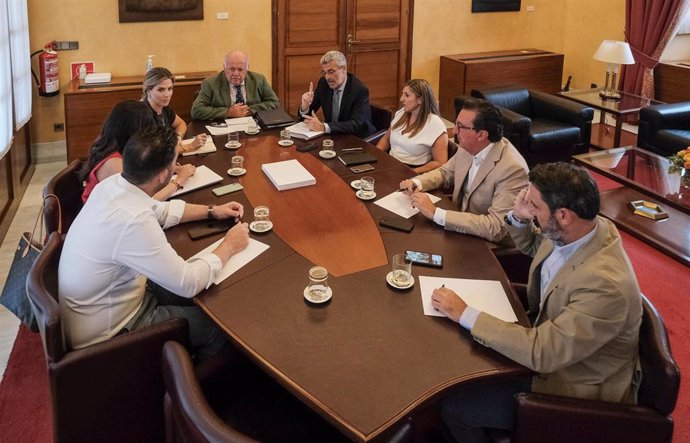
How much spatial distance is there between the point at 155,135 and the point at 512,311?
1275mm

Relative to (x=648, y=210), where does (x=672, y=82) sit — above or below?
above

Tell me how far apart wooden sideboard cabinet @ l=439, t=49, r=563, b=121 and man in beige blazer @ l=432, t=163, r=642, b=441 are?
4.86m

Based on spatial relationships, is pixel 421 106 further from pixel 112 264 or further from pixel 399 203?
pixel 112 264

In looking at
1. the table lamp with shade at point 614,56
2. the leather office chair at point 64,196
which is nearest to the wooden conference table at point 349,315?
the leather office chair at point 64,196

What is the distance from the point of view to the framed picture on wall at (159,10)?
5133mm

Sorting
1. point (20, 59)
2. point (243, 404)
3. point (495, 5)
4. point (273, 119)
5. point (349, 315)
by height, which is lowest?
point (243, 404)

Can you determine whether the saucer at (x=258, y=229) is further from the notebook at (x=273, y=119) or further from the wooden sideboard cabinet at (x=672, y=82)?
the wooden sideboard cabinet at (x=672, y=82)

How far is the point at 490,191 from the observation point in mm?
2543

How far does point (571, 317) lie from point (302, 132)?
2280mm

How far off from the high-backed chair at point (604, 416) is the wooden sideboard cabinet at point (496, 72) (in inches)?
203

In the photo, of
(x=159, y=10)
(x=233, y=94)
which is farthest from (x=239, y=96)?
(x=159, y=10)

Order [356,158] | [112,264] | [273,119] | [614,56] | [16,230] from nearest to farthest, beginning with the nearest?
[112,264]
[356,158]
[273,119]
[16,230]
[614,56]

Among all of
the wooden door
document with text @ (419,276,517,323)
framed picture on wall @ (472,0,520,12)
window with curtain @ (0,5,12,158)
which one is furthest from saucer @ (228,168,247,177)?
Result: framed picture on wall @ (472,0,520,12)

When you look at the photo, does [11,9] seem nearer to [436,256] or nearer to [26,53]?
[26,53]
